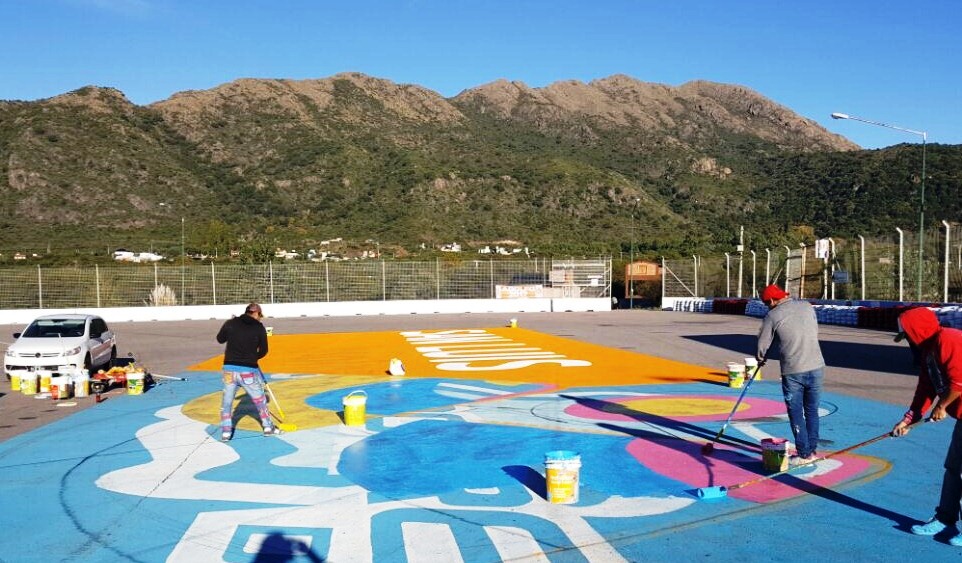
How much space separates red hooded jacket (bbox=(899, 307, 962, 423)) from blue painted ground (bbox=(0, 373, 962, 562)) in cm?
111

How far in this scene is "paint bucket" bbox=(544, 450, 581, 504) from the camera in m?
7.51

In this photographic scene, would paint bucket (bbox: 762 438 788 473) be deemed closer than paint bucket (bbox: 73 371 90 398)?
Yes

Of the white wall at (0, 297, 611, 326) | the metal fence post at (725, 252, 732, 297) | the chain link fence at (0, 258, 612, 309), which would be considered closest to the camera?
the white wall at (0, 297, 611, 326)

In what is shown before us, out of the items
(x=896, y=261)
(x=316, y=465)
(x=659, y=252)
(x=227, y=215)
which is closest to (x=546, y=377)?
(x=316, y=465)

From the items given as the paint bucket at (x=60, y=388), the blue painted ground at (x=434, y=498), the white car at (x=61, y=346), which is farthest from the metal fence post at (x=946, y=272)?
the paint bucket at (x=60, y=388)

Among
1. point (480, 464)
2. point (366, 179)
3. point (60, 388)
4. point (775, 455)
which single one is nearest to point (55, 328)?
point (60, 388)

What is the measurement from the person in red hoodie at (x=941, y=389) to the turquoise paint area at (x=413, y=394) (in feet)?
26.1

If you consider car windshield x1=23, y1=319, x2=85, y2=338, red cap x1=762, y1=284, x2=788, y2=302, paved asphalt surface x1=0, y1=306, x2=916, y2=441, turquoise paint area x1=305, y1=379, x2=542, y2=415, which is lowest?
paved asphalt surface x1=0, y1=306, x2=916, y2=441

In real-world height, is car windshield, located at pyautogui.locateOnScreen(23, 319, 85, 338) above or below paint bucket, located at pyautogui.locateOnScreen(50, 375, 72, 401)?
above

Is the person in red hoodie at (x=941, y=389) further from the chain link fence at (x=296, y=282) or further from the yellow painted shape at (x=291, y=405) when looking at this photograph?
the chain link fence at (x=296, y=282)

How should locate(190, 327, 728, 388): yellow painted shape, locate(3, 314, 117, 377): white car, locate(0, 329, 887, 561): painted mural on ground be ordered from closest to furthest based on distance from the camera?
locate(0, 329, 887, 561): painted mural on ground
locate(3, 314, 117, 377): white car
locate(190, 327, 728, 388): yellow painted shape

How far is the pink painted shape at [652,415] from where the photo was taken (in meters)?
11.9

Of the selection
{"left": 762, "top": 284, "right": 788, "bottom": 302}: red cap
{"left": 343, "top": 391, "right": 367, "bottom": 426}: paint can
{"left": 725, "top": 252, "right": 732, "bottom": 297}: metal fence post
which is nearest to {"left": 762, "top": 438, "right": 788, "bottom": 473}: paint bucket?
{"left": 762, "top": 284, "right": 788, "bottom": 302}: red cap

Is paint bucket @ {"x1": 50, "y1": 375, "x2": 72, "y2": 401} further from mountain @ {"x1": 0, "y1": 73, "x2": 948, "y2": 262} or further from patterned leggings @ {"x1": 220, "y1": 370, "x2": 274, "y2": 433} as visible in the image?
mountain @ {"x1": 0, "y1": 73, "x2": 948, "y2": 262}
